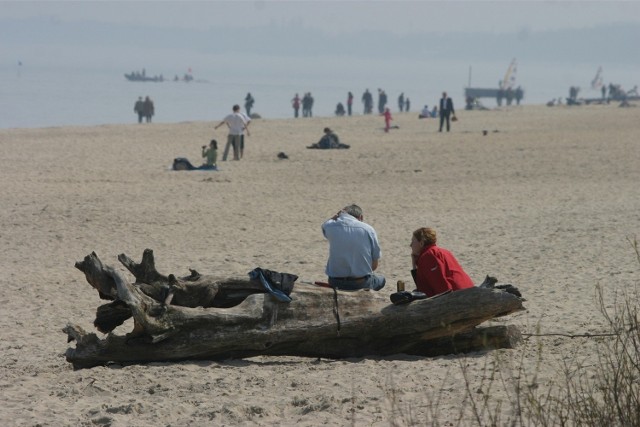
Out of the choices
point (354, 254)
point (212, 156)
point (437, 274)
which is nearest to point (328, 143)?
point (212, 156)

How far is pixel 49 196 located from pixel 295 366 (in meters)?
12.8

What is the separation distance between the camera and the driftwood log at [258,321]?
887 cm

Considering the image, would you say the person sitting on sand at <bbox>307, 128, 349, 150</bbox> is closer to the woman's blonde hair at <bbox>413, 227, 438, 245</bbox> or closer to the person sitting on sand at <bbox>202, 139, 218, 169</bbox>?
the person sitting on sand at <bbox>202, 139, 218, 169</bbox>

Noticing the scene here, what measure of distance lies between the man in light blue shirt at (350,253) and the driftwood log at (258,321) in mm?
772

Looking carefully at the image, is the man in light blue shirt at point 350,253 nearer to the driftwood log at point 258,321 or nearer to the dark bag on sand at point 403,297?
the driftwood log at point 258,321

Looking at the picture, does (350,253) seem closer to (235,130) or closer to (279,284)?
(279,284)

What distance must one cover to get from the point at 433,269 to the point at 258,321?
1.57 m

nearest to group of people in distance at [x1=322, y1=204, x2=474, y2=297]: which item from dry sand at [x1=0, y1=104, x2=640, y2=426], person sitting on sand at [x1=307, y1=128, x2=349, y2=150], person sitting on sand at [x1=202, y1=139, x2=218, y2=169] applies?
dry sand at [x1=0, y1=104, x2=640, y2=426]

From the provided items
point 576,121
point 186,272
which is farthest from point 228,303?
point 576,121

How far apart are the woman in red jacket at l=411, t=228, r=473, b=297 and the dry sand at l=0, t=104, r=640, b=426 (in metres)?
0.63

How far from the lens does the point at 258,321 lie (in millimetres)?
9008

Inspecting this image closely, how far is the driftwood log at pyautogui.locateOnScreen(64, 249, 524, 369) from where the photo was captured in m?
8.87

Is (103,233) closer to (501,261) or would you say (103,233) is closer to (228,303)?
(501,261)

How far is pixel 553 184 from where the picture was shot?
2280 centimetres
